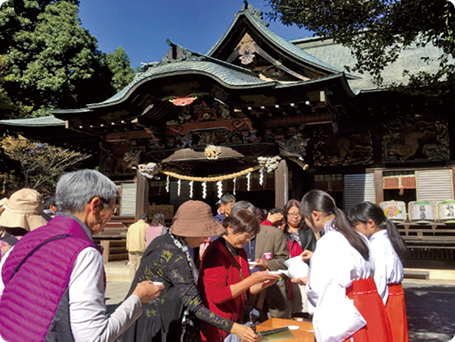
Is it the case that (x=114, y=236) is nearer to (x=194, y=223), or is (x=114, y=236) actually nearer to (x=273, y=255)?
(x=273, y=255)

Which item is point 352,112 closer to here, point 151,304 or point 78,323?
point 151,304

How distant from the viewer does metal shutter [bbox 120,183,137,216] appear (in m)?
11.1

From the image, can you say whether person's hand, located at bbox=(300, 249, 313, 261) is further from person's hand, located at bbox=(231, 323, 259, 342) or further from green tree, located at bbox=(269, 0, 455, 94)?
green tree, located at bbox=(269, 0, 455, 94)

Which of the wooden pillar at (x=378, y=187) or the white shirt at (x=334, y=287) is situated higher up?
the wooden pillar at (x=378, y=187)

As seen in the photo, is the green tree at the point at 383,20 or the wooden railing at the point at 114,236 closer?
the green tree at the point at 383,20

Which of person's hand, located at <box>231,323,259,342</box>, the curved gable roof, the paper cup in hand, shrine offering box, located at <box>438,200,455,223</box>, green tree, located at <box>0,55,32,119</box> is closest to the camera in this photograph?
person's hand, located at <box>231,323,259,342</box>

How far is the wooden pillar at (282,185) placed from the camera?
28.5 ft

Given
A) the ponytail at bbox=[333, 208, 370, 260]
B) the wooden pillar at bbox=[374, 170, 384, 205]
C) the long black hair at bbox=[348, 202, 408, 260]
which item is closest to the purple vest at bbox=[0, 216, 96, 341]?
the ponytail at bbox=[333, 208, 370, 260]

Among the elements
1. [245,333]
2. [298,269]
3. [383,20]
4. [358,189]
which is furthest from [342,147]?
[245,333]

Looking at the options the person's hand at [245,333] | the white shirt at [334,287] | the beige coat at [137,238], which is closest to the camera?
the person's hand at [245,333]

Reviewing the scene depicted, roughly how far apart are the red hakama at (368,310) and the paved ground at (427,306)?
8.92ft

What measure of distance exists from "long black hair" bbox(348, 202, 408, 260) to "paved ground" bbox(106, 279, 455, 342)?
6.81ft

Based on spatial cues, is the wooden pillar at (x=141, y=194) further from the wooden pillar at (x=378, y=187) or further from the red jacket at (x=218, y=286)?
the red jacket at (x=218, y=286)

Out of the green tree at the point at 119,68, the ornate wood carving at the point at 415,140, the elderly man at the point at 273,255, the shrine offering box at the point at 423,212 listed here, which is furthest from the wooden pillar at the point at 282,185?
the green tree at the point at 119,68
